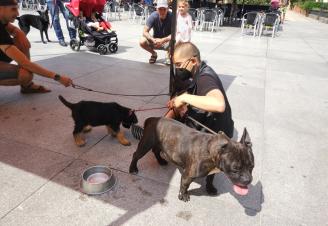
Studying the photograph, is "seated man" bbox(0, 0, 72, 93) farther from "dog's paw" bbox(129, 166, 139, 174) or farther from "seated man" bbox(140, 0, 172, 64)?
"seated man" bbox(140, 0, 172, 64)

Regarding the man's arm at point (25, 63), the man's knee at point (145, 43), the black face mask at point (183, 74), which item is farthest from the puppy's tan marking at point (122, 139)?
the man's knee at point (145, 43)

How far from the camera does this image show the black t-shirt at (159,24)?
7434 mm

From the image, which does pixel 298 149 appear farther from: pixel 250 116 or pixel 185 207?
pixel 185 207

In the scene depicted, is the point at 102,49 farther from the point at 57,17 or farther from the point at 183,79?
the point at 183,79

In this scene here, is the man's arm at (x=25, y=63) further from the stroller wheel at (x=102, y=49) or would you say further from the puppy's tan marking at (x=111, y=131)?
the stroller wheel at (x=102, y=49)

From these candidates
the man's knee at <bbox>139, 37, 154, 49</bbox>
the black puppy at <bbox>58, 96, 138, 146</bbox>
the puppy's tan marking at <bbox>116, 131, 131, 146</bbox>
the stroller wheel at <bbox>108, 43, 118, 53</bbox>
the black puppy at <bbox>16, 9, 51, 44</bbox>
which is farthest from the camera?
the black puppy at <bbox>16, 9, 51, 44</bbox>

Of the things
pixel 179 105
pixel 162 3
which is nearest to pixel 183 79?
pixel 179 105

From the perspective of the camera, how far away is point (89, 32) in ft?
25.8

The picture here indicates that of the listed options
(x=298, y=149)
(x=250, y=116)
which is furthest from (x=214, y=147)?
(x=250, y=116)

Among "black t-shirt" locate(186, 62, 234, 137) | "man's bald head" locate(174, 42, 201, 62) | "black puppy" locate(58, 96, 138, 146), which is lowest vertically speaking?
"black puppy" locate(58, 96, 138, 146)

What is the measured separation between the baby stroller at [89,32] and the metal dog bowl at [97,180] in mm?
5672

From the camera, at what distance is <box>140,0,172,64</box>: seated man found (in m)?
7.39

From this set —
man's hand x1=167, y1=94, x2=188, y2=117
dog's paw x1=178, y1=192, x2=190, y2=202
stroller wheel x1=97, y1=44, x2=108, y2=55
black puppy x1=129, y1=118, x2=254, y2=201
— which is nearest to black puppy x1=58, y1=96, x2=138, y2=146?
black puppy x1=129, y1=118, x2=254, y2=201

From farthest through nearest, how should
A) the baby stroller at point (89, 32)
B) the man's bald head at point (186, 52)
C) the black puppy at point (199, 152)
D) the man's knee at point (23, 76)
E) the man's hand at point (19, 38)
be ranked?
the baby stroller at point (89, 32), the man's hand at point (19, 38), the man's knee at point (23, 76), the man's bald head at point (186, 52), the black puppy at point (199, 152)
